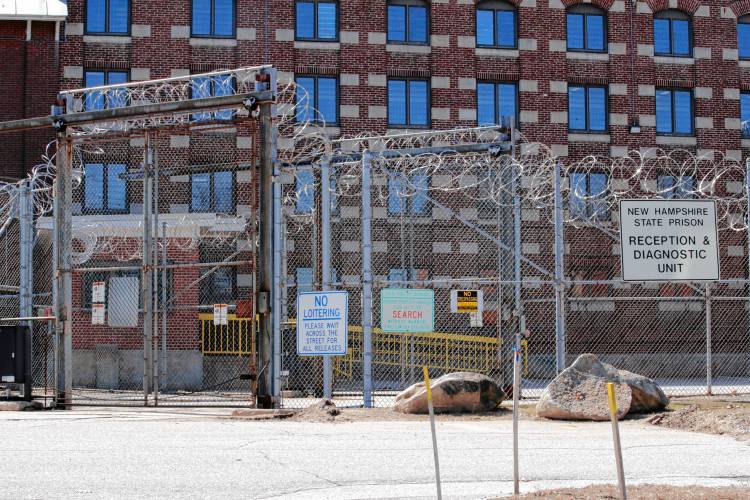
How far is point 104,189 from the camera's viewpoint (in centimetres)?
2862

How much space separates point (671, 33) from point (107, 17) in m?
17.7

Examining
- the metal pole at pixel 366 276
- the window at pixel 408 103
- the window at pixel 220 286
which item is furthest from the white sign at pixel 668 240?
the window at pixel 408 103

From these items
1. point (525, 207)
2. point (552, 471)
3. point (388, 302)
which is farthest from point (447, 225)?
point (552, 471)

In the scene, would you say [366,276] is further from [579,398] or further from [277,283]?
[579,398]

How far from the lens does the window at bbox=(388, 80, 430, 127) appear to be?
31.2 metres

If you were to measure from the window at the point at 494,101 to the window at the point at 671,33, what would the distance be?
5019mm

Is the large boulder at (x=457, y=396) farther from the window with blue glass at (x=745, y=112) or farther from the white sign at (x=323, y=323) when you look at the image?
the window with blue glass at (x=745, y=112)

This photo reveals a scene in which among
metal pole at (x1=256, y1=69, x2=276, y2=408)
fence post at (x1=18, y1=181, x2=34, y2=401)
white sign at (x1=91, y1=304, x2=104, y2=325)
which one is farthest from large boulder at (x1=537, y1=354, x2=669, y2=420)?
fence post at (x1=18, y1=181, x2=34, y2=401)

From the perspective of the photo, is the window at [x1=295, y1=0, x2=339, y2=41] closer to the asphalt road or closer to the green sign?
the green sign

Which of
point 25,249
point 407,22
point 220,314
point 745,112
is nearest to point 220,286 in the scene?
point 220,314

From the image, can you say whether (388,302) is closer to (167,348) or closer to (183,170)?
(183,170)

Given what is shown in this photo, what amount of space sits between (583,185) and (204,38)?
40.8 ft

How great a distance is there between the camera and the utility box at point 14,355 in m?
16.4

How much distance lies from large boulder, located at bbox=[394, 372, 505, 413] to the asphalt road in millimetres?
1170
